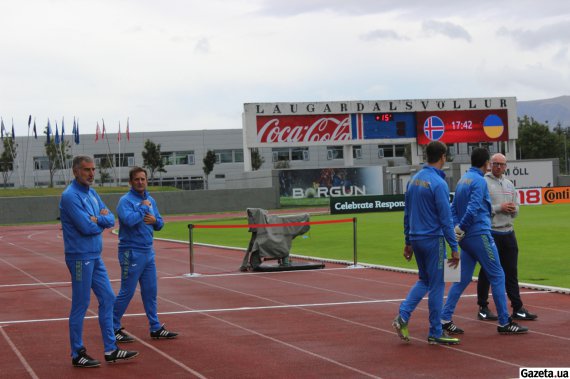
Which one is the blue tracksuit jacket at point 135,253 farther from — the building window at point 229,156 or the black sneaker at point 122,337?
the building window at point 229,156

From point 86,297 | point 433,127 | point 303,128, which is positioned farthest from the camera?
point 433,127

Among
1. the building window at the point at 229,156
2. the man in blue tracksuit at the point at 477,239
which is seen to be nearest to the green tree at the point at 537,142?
the building window at the point at 229,156

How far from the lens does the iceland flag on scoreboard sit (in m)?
67.4

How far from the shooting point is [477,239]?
34.1 ft

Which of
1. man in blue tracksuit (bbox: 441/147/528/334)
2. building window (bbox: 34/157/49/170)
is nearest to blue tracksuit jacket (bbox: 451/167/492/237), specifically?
man in blue tracksuit (bbox: 441/147/528/334)

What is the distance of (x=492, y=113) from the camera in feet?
226

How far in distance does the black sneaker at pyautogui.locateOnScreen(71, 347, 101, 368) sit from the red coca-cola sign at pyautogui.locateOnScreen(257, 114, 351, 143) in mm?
56923

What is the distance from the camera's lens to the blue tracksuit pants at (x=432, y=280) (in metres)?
9.54

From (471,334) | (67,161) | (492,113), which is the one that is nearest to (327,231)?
(471,334)

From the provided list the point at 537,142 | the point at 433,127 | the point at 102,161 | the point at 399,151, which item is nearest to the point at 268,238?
the point at 433,127

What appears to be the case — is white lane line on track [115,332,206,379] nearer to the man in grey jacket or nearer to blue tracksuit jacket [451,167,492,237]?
blue tracksuit jacket [451,167,492,237]

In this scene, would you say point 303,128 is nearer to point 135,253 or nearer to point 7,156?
point 7,156

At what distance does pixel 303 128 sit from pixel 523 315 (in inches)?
2180

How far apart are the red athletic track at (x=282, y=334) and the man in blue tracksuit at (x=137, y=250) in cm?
31
